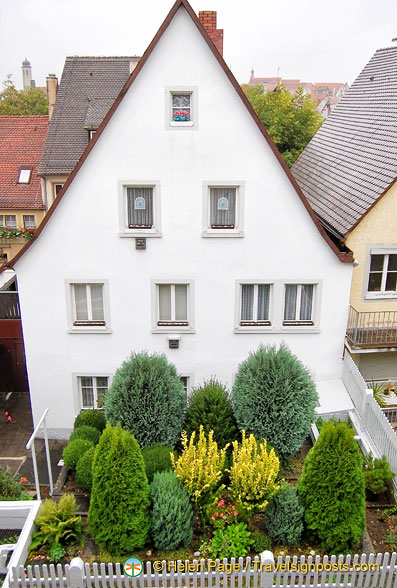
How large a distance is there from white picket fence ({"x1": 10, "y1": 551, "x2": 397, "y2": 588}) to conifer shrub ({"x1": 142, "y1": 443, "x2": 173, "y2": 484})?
2594mm

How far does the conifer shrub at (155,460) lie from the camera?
12828 mm

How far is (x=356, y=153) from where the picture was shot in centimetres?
1912

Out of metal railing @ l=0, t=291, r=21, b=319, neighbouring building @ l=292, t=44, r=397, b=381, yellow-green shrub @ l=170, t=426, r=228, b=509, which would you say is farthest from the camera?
metal railing @ l=0, t=291, r=21, b=319

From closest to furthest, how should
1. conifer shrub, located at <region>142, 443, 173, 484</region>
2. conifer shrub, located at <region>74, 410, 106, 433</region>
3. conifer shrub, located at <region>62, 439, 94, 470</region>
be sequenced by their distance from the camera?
conifer shrub, located at <region>142, 443, 173, 484</region> < conifer shrub, located at <region>62, 439, 94, 470</region> < conifer shrub, located at <region>74, 410, 106, 433</region>

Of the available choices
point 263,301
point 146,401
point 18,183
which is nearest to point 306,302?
point 263,301

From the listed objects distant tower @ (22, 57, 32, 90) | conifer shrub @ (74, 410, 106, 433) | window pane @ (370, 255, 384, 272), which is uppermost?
distant tower @ (22, 57, 32, 90)

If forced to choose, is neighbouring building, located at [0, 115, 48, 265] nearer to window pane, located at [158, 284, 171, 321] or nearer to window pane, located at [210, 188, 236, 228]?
window pane, located at [158, 284, 171, 321]

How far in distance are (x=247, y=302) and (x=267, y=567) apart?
8259 mm

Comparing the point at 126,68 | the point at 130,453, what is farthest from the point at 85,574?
the point at 126,68

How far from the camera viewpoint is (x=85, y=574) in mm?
10547

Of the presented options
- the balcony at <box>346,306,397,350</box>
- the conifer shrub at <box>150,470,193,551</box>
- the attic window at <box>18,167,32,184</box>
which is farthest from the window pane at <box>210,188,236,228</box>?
the attic window at <box>18,167,32,184</box>

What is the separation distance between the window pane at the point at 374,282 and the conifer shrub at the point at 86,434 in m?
10.8

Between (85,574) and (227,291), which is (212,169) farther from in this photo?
(85,574)

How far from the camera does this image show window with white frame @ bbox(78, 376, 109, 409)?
17.3 meters
